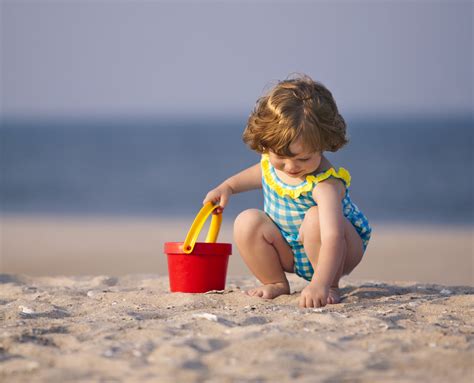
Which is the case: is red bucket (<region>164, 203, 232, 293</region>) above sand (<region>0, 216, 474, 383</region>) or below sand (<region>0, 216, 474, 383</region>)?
above

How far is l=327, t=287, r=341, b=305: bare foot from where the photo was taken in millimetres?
3146

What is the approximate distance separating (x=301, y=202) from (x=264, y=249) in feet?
0.82

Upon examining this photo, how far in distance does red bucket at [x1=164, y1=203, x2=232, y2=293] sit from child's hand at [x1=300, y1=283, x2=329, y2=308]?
498mm

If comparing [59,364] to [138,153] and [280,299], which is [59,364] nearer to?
[280,299]

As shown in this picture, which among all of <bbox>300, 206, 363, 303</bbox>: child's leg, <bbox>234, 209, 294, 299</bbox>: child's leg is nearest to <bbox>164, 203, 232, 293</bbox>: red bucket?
<bbox>234, 209, 294, 299</bbox>: child's leg

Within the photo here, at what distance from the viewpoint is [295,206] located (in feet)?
10.9

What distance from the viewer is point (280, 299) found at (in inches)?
130

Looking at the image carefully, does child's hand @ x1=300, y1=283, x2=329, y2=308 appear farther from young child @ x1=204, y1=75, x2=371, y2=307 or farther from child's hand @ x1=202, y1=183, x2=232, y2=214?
child's hand @ x1=202, y1=183, x2=232, y2=214

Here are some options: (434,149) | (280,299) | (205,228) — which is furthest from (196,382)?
(434,149)

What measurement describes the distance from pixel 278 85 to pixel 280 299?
0.87 metres

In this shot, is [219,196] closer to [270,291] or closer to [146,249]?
[270,291]

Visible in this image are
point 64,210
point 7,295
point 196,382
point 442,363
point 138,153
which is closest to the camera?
point 196,382

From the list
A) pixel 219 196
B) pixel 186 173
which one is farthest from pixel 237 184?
pixel 186 173

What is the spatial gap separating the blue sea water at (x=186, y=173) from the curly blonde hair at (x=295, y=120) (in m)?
7.23
